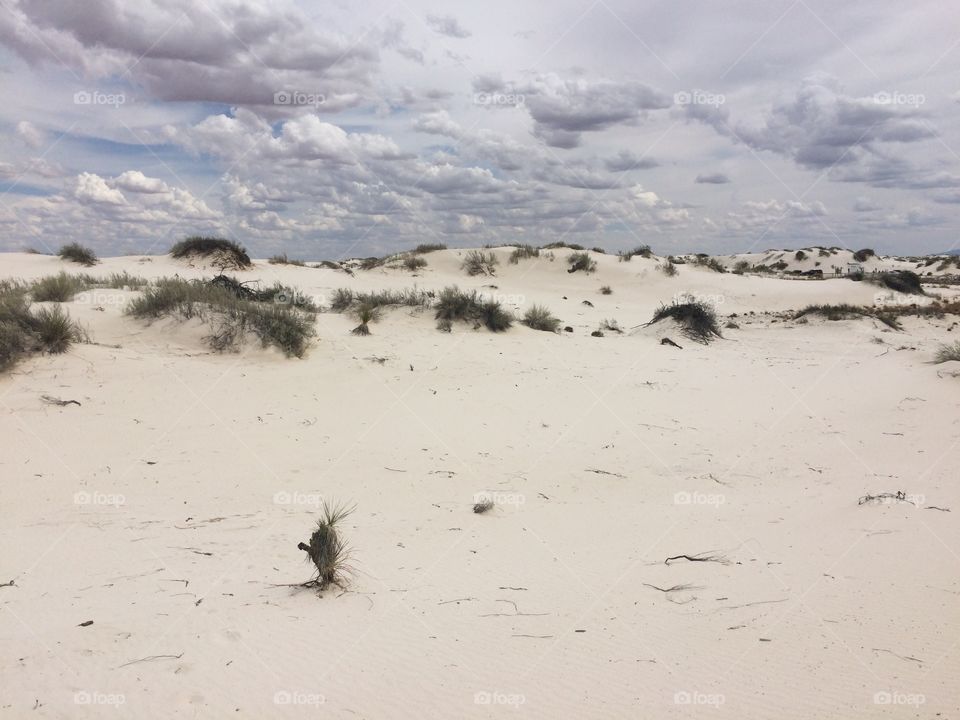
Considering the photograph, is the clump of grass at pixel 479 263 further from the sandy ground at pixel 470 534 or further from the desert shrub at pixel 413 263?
the sandy ground at pixel 470 534

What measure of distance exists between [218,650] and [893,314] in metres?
18.6

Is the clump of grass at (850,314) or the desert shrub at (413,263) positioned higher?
the desert shrub at (413,263)

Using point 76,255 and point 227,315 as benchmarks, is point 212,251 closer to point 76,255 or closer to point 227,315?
point 76,255

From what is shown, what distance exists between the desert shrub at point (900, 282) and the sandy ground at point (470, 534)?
1291 centimetres

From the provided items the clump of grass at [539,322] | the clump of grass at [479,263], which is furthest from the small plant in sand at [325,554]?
the clump of grass at [479,263]

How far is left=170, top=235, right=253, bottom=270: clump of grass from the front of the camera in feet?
69.4

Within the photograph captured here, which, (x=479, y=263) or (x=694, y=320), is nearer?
(x=694, y=320)

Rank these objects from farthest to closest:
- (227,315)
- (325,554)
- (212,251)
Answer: (212,251)
(227,315)
(325,554)

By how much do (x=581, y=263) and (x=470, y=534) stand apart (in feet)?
72.5

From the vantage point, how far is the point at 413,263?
25234 millimetres

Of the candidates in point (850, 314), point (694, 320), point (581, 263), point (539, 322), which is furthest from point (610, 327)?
point (581, 263)

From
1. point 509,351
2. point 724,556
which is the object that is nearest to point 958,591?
point 724,556

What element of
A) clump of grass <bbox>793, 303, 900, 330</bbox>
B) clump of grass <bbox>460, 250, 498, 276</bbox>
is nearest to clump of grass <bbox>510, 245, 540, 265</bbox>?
clump of grass <bbox>460, 250, 498, 276</bbox>

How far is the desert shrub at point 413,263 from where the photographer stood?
25.0 m
